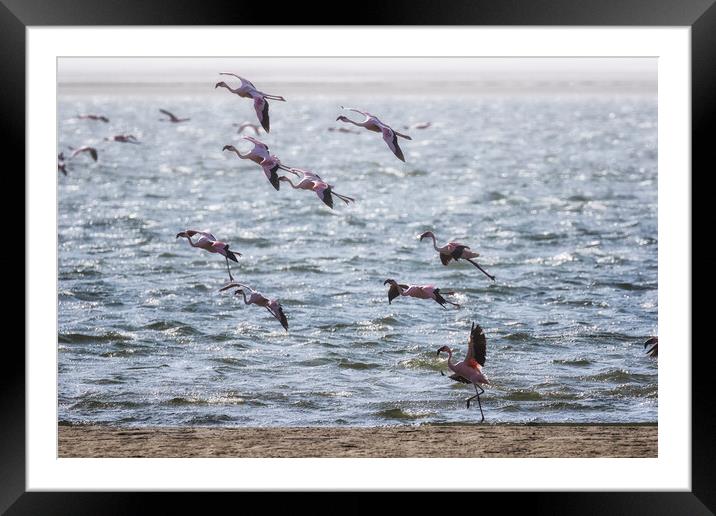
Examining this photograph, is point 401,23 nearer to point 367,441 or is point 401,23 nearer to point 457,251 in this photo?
point 457,251

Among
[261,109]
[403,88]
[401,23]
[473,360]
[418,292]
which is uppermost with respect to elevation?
[403,88]

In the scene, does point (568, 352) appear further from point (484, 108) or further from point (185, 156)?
point (484, 108)

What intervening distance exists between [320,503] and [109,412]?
197cm

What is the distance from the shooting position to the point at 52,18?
471 centimetres

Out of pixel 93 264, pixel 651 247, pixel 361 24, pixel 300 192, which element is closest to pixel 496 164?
pixel 300 192

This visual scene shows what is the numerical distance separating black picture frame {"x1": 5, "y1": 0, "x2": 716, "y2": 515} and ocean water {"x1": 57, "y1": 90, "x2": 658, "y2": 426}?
142cm

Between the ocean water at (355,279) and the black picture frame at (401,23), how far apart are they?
1421 millimetres

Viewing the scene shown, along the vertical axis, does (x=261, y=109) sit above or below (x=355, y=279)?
above

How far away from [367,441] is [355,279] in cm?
378

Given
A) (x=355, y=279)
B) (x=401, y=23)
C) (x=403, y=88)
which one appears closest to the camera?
(x=401, y=23)

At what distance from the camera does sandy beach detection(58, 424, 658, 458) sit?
549 cm

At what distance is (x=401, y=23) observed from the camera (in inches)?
184

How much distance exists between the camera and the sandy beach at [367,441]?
549cm

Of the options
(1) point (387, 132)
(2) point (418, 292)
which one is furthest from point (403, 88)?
(1) point (387, 132)
